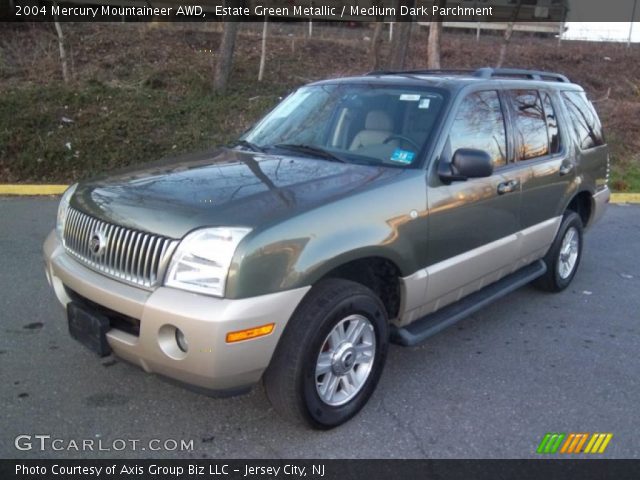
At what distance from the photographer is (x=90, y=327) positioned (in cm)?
296

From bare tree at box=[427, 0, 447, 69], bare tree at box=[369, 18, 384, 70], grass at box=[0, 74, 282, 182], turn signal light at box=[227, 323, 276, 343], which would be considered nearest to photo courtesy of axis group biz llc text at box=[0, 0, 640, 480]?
turn signal light at box=[227, 323, 276, 343]

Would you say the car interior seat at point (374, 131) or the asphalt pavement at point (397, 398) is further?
the car interior seat at point (374, 131)

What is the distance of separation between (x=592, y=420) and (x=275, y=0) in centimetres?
1506

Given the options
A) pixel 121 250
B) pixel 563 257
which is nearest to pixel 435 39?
pixel 563 257

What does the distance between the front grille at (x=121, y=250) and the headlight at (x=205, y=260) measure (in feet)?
0.20

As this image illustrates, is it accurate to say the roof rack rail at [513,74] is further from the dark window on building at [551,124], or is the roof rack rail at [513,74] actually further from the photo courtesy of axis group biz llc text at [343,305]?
the dark window on building at [551,124]

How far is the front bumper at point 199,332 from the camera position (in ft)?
8.48

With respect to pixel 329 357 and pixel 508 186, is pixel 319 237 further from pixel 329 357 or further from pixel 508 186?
pixel 508 186

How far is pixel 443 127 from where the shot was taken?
3.68 metres

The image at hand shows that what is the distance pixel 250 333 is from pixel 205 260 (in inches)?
14.9

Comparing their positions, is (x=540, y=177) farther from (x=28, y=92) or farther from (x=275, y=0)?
(x=275, y=0)
